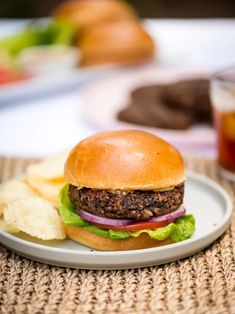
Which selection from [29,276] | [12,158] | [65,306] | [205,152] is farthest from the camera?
[205,152]

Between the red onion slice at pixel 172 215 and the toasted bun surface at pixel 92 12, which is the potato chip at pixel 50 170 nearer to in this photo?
the red onion slice at pixel 172 215

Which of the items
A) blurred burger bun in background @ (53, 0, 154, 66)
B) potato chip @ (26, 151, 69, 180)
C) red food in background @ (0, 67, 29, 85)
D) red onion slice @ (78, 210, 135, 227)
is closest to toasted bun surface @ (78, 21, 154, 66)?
blurred burger bun in background @ (53, 0, 154, 66)

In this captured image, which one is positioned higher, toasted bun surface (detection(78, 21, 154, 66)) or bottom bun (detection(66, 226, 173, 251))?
bottom bun (detection(66, 226, 173, 251))

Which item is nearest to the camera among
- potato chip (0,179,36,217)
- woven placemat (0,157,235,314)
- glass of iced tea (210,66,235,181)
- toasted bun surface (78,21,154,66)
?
woven placemat (0,157,235,314)

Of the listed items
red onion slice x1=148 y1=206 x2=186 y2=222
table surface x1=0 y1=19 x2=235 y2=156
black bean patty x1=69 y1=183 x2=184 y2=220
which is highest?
black bean patty x1=69 y1=183 x2=184 y2=220

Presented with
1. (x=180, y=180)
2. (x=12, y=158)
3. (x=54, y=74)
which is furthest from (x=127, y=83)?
(x=180, y=180)

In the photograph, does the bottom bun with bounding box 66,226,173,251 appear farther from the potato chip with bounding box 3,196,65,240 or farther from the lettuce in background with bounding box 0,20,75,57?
the lettuce in background with bounding box 0,20,75,57

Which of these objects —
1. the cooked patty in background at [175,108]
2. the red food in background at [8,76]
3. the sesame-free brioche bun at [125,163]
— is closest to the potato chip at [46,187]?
the sesame-free brioche bun at [125,163]

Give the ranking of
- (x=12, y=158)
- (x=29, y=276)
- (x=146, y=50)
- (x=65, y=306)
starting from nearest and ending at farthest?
(x=65, y=306) < (x=29, y=276) < (x=12, y=158) < (x=146, y=50)

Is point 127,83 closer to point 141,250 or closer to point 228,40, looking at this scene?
point 228,40
